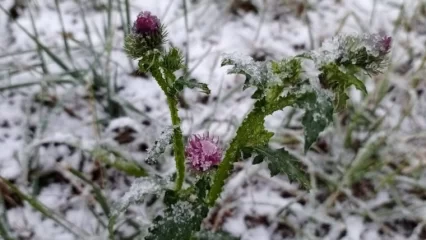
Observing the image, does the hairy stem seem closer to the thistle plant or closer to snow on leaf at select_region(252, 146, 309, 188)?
the thistle plant

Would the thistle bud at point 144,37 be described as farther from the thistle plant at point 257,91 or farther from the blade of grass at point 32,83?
the blade of grass at point 32,83

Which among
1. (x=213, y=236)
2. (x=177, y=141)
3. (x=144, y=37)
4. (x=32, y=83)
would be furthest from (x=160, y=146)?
(x=32, y=83)

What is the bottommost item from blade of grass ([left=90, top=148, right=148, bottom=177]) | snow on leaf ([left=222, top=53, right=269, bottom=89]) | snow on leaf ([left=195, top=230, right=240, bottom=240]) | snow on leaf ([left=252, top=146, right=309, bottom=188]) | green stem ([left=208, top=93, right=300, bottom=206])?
snow on leaf ([left=252, top=146, right=309, bottom=188])

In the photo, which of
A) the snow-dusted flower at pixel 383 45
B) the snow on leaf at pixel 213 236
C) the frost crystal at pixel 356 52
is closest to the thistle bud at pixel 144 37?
the frost crystal at pixel 356 52

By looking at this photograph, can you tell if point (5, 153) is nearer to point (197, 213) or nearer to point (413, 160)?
point (197, 213)

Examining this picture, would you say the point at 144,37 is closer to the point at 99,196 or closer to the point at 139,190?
the point at 139,190

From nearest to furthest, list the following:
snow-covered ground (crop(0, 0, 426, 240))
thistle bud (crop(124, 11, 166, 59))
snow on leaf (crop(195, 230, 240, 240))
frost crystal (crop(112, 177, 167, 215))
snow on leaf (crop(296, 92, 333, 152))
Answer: snow on leaf (crop(296, 92, 333, 152))
thistle bud (crop(124, 11, 166, 59))
frost crystal (crop(112, 177, 167, 215))
snow on leaf (crop(195, 230, 240, 240))
snow-covered ground (crop(0, 0, 426, 240))

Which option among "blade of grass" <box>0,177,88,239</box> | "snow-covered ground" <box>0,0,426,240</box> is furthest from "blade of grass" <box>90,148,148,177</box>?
"blade of grass" <box>0,177,88,239</box>
